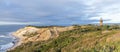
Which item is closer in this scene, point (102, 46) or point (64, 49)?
point (102, 46)

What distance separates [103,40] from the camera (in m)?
43.5

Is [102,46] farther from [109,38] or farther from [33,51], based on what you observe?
[33,51]

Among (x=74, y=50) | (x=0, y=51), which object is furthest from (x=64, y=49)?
(x=0, y=51)

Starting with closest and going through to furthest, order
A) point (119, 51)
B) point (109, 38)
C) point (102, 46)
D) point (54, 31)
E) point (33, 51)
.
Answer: point (119, 51) < point (102, 46) < point (109, 38) < point (33, 51) < point (54, 31)

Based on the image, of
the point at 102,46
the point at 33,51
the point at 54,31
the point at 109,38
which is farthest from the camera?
the point at 54,31

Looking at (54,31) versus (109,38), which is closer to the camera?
(109,38)

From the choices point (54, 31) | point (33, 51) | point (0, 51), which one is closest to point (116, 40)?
point (33, 51)

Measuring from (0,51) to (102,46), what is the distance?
27.9 metres

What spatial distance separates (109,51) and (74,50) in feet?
19.7

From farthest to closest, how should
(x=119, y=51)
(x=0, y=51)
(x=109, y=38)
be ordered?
(x=0, y=51), (x=109, y=38), (x=119, y=51)

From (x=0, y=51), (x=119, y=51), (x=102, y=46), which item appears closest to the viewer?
(x=119, y=51)

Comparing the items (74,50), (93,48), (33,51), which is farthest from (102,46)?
(33,51)

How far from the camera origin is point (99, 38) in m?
45.7

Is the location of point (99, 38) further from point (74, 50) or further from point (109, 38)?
point (74, 50)
